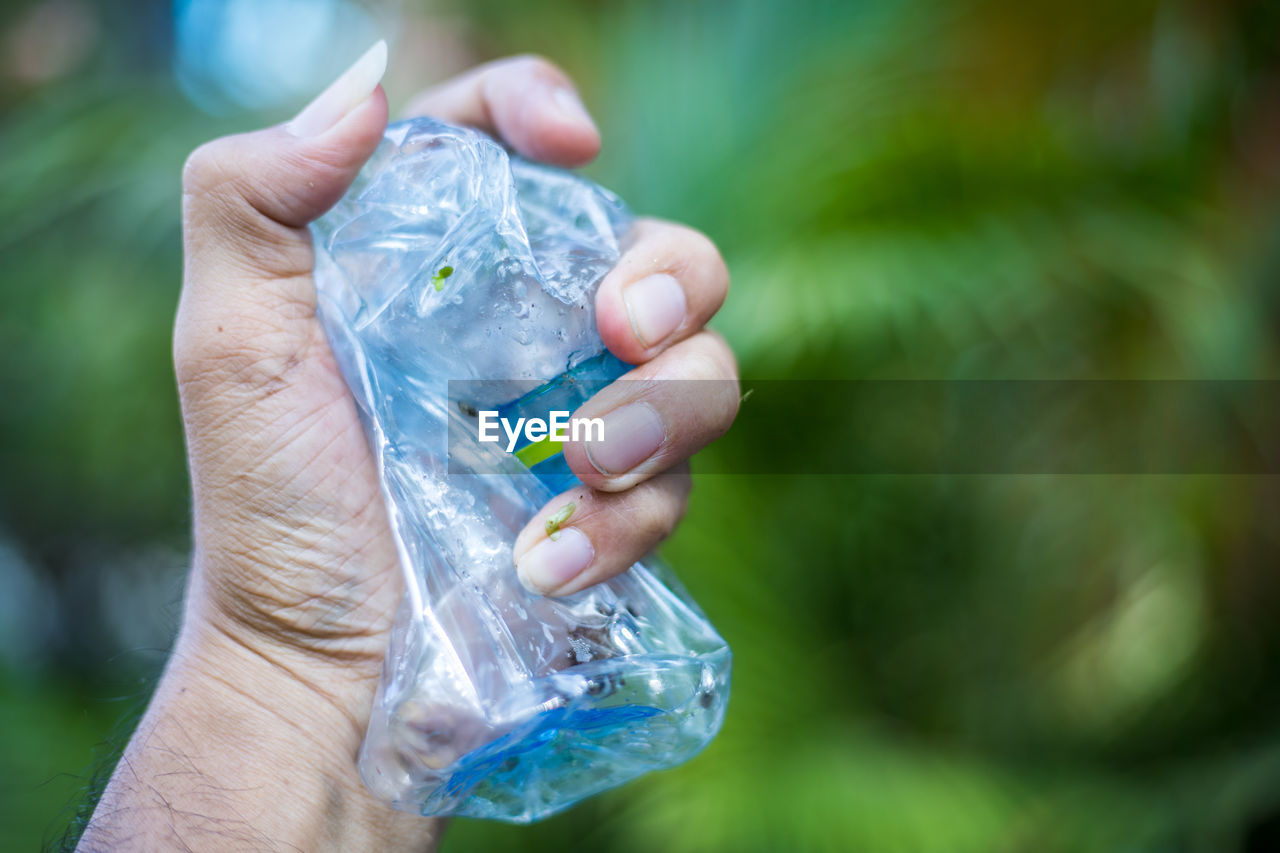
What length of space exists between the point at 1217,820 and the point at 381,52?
1917 mm

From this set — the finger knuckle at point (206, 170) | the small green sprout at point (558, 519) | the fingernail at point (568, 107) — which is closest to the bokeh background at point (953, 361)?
the fingernail at point (568, 107)

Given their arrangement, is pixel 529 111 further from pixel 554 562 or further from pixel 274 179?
pixel 554 562

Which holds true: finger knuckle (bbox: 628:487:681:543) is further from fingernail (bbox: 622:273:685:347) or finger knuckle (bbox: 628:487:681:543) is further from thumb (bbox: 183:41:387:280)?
thumb (bbox: 183:41:387:280)

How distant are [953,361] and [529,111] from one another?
1143 millimetres

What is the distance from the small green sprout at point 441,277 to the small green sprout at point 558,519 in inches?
9.4

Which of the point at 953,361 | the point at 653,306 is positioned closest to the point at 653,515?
the point at 653,306

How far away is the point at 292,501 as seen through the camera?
32.7 inches

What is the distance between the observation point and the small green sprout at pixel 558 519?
29.3 inches

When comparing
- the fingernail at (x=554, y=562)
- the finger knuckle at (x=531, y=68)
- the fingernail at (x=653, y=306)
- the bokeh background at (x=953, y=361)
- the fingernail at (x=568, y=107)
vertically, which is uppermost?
the finger knuckle at (x=531, y=68)

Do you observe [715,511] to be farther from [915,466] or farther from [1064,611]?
[1064,611]

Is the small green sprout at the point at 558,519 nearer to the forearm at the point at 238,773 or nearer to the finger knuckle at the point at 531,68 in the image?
the forearm at the point at 238,773

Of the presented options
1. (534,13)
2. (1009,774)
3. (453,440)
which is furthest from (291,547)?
(534,13)

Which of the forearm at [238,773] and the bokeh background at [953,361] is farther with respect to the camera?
the bokeh background at [953,361]

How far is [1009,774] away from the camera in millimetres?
1825
